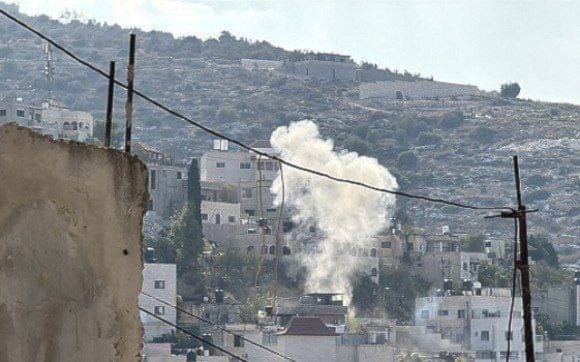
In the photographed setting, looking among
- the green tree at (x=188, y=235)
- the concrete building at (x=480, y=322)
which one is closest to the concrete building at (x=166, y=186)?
the green tree at (x=188, y=235)

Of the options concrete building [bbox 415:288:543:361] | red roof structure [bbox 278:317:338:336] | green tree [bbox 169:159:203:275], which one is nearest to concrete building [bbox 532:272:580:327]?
concrete building [bbox 415:288:543:361]

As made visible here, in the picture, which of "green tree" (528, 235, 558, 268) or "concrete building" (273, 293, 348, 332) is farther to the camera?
"green tree" (528, 235, 558, 268)

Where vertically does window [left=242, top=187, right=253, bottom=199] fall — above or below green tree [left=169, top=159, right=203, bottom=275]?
above

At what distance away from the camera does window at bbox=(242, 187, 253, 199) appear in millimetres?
Result: 136375

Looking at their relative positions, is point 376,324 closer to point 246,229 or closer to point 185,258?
point 185,258

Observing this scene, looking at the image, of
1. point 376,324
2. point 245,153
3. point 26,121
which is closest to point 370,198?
point 245,153

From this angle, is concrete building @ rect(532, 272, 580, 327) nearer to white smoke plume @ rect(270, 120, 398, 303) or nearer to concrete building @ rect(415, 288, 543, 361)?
concrete building @ rect(415, 288, 543, 361)

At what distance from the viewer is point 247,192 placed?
136875mm

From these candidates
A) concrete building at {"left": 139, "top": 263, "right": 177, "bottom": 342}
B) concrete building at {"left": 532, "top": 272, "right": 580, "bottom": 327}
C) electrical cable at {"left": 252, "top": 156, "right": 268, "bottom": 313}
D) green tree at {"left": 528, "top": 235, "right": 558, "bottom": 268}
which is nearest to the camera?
concrete building at {"left": 139, "top": 263, "right": 177, "bottom": 342}

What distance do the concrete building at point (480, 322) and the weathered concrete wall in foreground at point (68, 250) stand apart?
89.3 meters

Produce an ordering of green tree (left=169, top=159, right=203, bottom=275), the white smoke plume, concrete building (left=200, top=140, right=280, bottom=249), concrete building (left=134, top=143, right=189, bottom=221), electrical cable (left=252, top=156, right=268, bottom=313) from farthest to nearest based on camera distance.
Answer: concrete building (left=134, top=143, right=189, bottom=221)
the white smoke plume
concrete building (left=200, top=140, right=280, bottom=249)
electrical cable (left=252, top=156, right=268, bottom=313)
green tree (left=169, top=159, right=203, bottom=275)

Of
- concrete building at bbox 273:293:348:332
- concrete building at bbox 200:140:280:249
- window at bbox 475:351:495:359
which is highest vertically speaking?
concrete building at bbox 200:140:280:249

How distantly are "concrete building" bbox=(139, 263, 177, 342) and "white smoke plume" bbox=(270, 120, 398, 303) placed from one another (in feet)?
50.6

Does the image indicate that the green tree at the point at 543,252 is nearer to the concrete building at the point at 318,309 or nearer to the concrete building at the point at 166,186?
the concrete building at the point at 318,309
